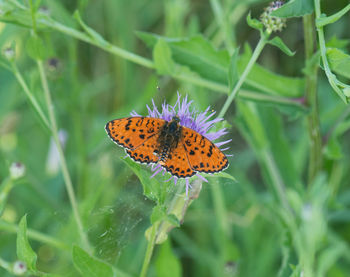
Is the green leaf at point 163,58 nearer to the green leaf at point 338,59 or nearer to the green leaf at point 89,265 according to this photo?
the green leaf at point 338,59

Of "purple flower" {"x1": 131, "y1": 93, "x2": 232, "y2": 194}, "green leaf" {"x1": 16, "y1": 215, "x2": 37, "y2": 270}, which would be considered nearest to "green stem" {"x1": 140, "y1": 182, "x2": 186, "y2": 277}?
"purple flower" {"x1": 131, "y1": 93, "x2": 232, "y2": 194}

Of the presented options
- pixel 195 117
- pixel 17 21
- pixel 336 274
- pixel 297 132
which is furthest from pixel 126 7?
pixel 336 274

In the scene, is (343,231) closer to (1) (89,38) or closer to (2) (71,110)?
(2) (71,110)

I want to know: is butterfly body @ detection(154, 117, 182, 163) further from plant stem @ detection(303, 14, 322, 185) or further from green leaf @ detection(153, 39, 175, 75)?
plant stem @ detection(303, 14, 322, 185)

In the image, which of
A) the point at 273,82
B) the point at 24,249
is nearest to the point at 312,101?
the point at 273,82

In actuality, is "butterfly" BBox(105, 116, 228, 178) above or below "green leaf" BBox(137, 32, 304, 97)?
below

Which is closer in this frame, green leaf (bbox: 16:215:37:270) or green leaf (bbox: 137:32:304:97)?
green leaf (bbox: 16:215:37:270)
